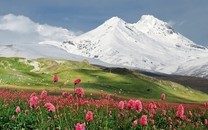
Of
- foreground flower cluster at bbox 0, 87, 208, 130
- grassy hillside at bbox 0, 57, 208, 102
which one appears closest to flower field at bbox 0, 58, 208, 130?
foreground flower cluster at bbox 0, 87, 208, 130

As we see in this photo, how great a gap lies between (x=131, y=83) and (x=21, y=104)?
7083 cm

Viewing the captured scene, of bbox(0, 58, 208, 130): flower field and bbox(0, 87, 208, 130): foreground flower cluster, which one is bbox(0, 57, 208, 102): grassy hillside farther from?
bbox(0, 87, 208, 130): foreground flower cluster

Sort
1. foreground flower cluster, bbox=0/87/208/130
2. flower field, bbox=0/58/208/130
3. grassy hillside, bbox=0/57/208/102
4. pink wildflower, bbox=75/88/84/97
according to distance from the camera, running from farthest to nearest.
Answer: grassy hillside, bbox=0/57/208/102, foreground flower cluster, bbox=0/87/208/130, pink wildflower, bbox=75/88/84/97, flower field, bbox=0/58/208/130

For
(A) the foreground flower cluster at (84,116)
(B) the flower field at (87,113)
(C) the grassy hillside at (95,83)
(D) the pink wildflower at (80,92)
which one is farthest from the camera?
(C) the grassy hillside at (95,83)

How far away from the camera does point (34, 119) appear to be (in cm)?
1777

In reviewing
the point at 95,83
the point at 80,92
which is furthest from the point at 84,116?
the point at 95,83

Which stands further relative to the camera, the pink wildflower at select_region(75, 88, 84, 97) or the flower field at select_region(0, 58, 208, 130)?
the pink wildflower at select_region(75, 88, 84, 97)

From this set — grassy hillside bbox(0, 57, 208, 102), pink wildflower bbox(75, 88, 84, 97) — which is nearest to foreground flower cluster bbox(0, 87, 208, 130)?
pink wildflower bbox(75, 88, 84, 97)

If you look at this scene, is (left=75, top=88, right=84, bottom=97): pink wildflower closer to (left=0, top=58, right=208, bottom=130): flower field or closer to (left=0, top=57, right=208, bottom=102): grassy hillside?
(left=0, top=58, right=208, bottom=130): flower field

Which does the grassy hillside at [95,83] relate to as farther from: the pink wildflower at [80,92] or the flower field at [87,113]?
the pink wildflower at [80,92]

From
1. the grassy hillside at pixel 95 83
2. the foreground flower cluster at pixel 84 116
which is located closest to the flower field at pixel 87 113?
the foreground flower cluster at pixel 84 116

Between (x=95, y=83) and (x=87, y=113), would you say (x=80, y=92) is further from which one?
(x=95, y=83)

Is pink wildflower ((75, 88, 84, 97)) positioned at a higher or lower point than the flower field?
higher

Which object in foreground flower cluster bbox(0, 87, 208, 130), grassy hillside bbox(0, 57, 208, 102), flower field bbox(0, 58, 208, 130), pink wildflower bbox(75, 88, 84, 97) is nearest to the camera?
flower field bbox(0, 58, 208, 130)
